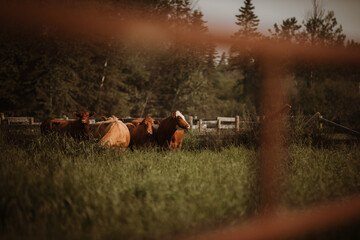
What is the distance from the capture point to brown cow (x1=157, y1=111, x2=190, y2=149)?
24.2 feet

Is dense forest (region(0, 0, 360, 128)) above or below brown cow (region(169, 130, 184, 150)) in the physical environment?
above

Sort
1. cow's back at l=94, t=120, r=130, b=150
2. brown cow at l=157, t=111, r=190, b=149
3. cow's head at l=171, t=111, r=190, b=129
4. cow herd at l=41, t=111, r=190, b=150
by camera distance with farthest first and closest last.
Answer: brown cow at l=157, t=111, r=190, b=149 < cow's head at l=171, t=111, r=190, b=129 < cow herd at l=41, t=111, r=190, b=150 < cow's back at l=94, t=120, r=130, b=150

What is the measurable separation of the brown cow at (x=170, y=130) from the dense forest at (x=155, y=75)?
1.55m

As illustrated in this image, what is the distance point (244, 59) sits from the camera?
134 centimetres

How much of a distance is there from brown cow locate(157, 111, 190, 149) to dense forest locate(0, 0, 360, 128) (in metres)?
1.55

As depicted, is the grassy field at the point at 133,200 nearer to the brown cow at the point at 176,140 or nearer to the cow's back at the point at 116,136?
the cow's back at the point at 116,136

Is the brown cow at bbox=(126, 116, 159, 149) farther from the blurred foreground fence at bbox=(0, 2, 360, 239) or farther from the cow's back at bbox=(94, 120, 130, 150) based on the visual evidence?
the blurred foreground fence at bbox=(0, 2, 360, 239)

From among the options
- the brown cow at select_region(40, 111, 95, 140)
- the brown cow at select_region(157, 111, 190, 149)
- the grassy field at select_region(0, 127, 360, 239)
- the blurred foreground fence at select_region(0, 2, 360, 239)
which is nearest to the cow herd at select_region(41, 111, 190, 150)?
the brown cow at select_region(157, 111, 190, 149)

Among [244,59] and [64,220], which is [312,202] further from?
[64,220]

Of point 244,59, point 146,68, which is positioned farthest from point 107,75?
point 244,59

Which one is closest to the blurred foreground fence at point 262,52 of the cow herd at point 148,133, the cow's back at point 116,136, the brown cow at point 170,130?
the cow's back at point 116,136

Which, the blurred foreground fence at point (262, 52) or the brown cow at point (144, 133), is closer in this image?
the blurred foreground fence at point (262, 52)

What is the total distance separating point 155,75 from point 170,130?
1172 inches

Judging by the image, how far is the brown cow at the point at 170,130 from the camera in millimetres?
7390
